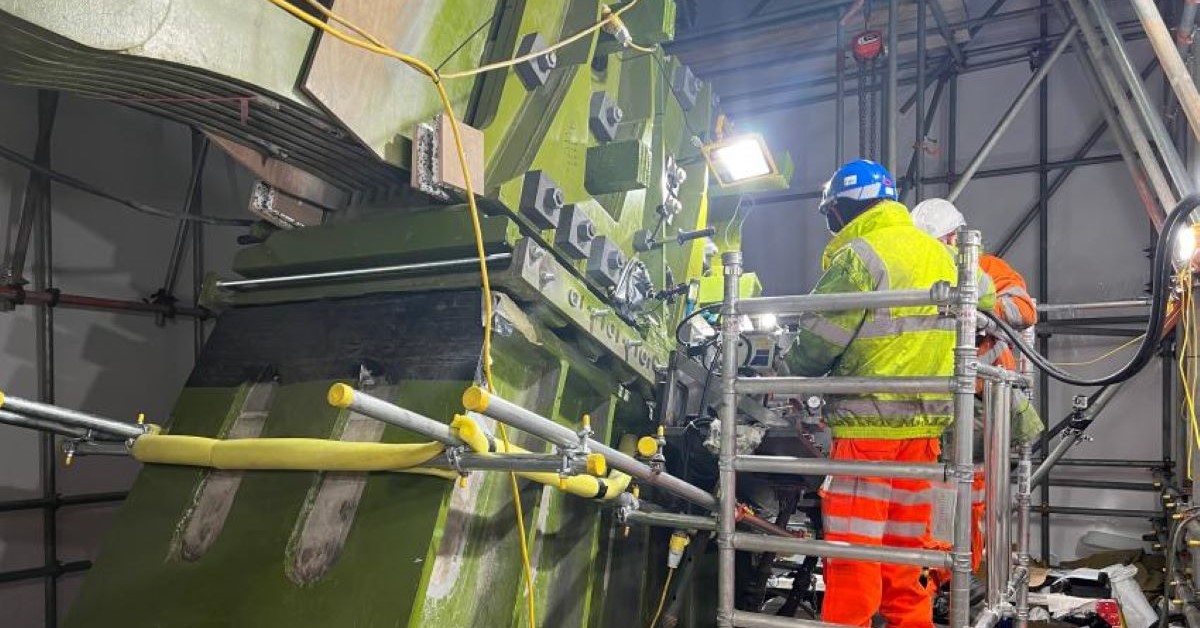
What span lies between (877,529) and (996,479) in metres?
0.61

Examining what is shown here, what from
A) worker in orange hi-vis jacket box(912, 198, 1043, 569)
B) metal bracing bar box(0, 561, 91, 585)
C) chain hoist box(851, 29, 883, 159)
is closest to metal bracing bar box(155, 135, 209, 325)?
metal bracing bar box(0, 561, 91, 585)

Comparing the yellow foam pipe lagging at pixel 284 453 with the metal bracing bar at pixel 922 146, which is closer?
the yellow foam pipe lagging at pixel 284 453

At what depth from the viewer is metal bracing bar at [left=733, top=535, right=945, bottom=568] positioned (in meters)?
2.15

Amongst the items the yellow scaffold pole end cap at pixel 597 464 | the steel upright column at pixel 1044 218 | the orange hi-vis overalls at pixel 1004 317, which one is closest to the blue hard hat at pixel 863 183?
the orange hi-vis overalls at pixel 1004 317

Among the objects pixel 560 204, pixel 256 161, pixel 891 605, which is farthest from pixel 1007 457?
pixel 256 161

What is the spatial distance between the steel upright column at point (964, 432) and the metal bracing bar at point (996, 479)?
0.71m

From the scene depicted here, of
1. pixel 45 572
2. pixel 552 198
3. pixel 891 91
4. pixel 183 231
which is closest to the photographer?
pixel 552 198

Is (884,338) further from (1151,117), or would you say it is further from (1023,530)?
(1151,117)

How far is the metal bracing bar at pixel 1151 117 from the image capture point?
450cm

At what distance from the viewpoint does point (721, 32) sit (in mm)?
7301

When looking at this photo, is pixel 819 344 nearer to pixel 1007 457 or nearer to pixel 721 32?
pixel 1007 457

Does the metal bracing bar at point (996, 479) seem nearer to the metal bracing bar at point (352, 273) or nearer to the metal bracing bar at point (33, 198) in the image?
the metal bracing bar at point (352, 273)

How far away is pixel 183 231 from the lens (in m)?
4.88

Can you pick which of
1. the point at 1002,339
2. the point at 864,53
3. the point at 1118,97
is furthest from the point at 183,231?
the point at 1118,97
